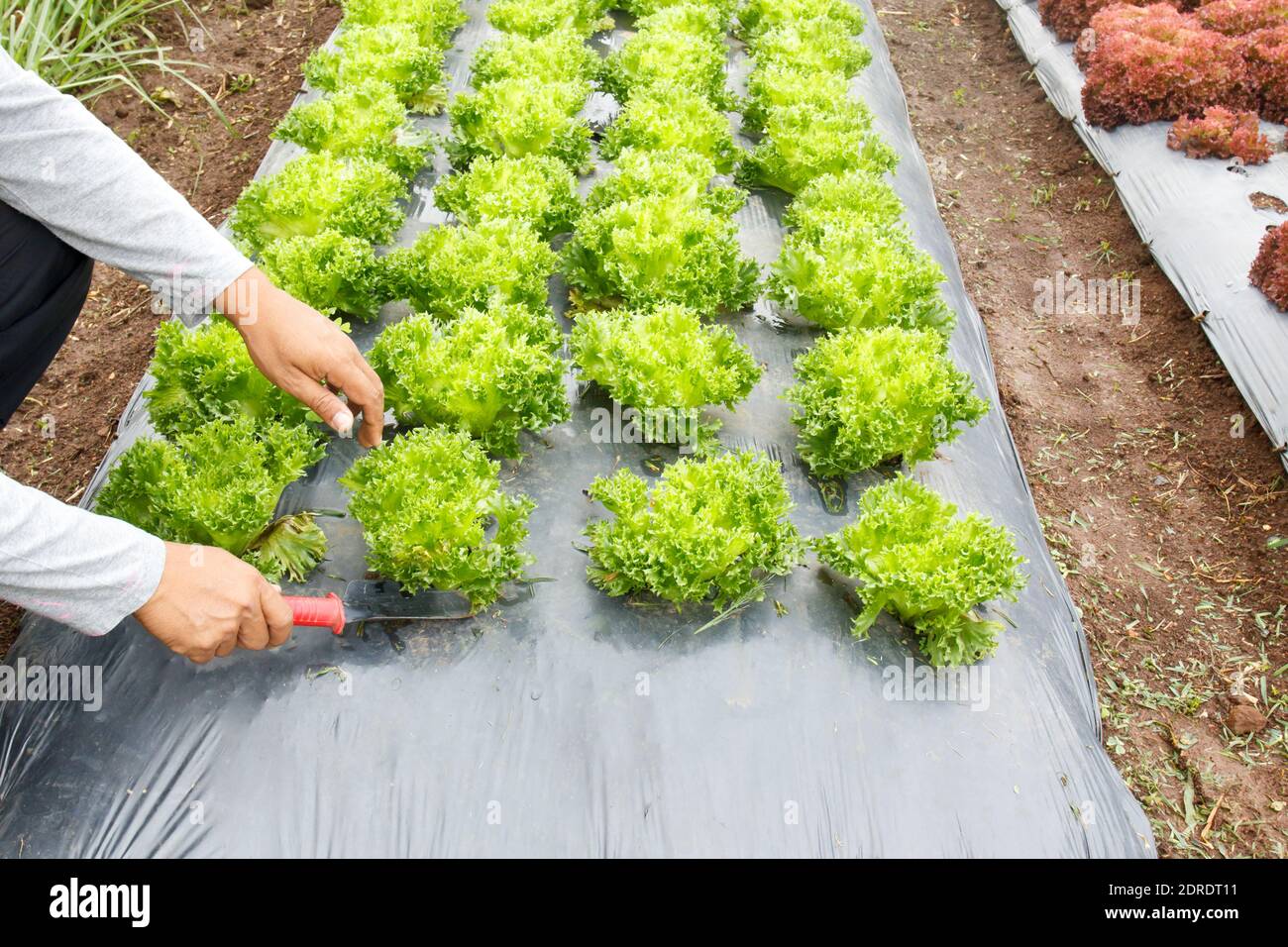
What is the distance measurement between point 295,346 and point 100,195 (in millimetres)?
844

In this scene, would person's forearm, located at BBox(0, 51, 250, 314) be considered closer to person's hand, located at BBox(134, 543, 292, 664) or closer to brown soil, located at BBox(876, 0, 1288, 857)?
person's hand, located at BBox(134, 543, 292, 664)

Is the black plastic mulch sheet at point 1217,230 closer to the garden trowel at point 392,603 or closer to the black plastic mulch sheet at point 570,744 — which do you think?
the black plastic mulch sheet at point 570,744

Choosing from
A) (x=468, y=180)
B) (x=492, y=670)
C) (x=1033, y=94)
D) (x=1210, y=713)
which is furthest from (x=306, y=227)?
(x=1033, y=94)

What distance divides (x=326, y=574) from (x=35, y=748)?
1.12m

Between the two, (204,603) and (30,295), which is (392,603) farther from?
(30,295)

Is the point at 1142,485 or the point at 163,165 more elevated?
the point at 163,165

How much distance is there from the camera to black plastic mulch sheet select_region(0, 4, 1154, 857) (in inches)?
130

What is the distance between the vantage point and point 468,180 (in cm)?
580

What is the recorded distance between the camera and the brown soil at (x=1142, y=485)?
4.60 metres

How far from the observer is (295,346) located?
12.2 feet

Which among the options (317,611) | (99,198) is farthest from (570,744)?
(99,198)

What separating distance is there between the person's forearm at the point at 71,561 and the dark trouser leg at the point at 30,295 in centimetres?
130

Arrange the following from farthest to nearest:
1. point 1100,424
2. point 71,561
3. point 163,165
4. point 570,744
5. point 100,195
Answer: point 163,165
point 1100,424
point 100,195
point 570,744
point 71,561

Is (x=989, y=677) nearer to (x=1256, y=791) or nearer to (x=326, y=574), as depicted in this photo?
(x=1256, y=791)
